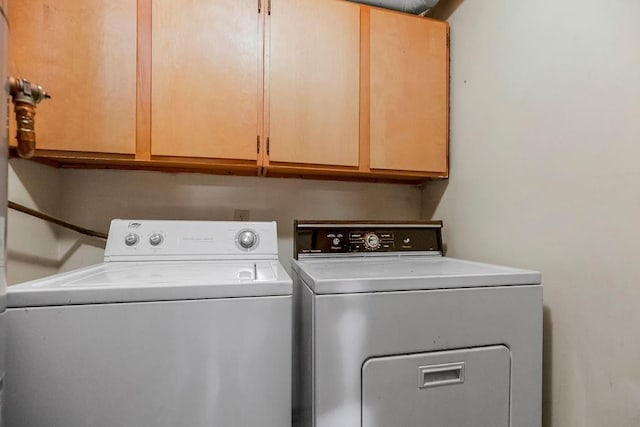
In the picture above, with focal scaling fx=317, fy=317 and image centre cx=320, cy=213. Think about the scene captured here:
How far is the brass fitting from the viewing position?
753 mm

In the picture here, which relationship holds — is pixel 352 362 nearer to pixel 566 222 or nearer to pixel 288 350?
pixel 288 350

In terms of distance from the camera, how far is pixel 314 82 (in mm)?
1424

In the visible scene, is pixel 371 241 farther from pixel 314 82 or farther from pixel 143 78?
pixel 143 78

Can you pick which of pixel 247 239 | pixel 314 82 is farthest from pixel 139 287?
pixel 314 82

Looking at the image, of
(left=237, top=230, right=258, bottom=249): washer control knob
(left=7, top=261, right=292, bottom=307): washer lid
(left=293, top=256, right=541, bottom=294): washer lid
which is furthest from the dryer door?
(left=237, top=230, right=258, bottom=249): washer control knob

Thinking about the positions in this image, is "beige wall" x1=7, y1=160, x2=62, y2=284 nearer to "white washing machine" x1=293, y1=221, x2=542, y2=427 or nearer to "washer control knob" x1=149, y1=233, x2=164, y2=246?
"washer control knob" x1=149, y1=233, x2=164, y2=246

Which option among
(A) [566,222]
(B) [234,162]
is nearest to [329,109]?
(B) [234,162]

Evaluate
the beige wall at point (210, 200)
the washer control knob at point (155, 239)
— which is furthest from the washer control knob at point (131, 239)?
the beige wall at point (210, 200)

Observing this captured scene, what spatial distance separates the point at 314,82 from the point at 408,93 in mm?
469

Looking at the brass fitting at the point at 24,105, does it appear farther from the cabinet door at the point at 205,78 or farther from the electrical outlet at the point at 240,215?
the electrical outlet at the point at 240,215

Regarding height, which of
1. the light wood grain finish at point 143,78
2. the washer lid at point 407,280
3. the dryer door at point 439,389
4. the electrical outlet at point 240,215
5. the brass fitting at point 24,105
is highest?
the light wood grain finish at point 143,78

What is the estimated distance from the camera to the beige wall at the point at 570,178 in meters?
0.87

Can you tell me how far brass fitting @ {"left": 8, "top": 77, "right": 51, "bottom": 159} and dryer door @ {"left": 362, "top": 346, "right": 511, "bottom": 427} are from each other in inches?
42.7

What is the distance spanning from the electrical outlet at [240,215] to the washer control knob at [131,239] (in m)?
0.49
